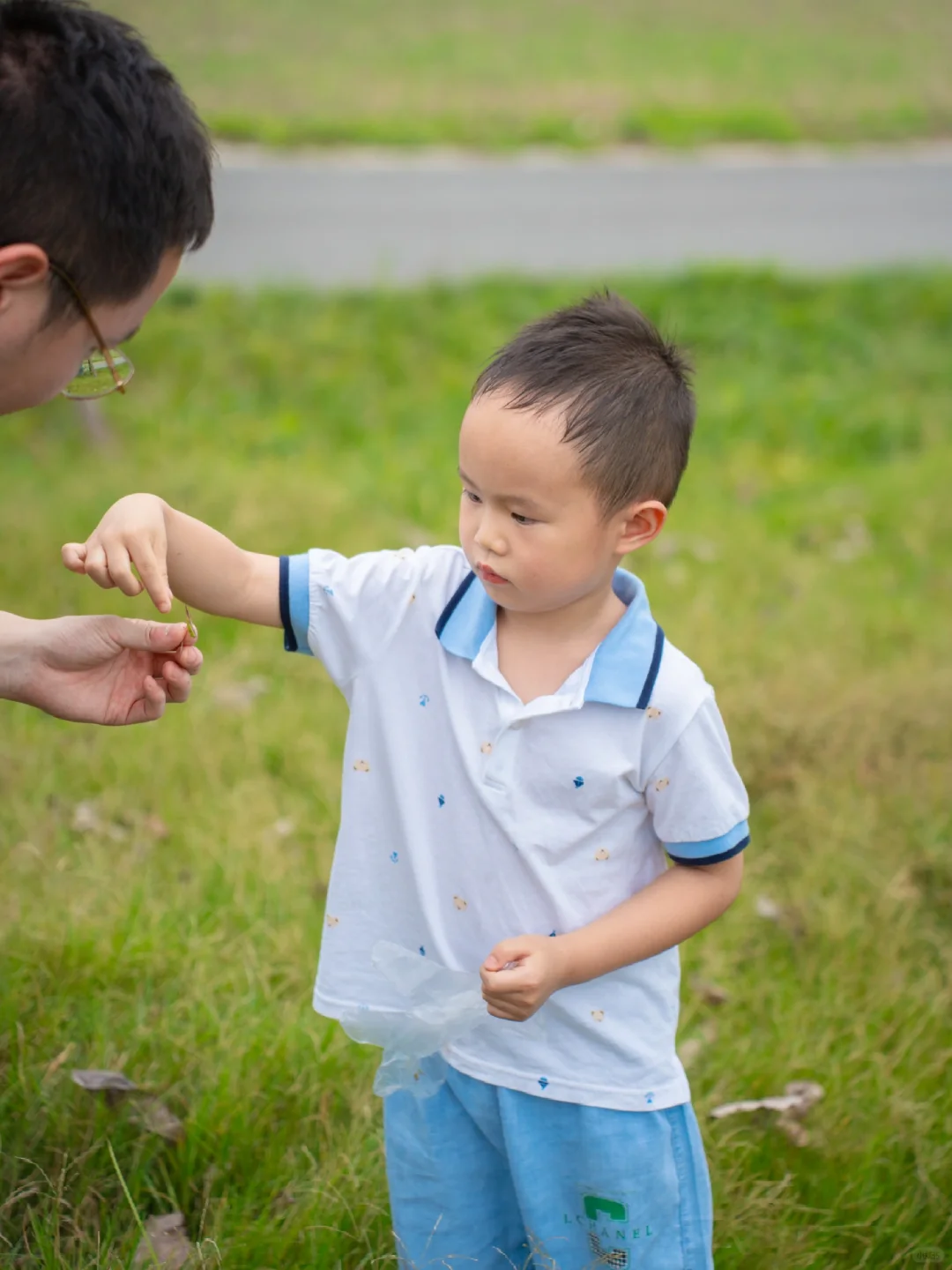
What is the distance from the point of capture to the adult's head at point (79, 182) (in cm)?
154

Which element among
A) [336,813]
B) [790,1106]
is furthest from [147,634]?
[336,813]

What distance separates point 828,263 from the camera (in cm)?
816

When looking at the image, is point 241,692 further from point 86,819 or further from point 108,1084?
point 108,1084

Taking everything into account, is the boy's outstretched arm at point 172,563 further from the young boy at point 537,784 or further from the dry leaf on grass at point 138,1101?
the dry leaf on grass at point 138,1101

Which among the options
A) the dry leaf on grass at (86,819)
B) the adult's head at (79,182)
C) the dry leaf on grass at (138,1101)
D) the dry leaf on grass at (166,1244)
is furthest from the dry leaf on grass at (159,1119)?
the adult's head at (79,182)

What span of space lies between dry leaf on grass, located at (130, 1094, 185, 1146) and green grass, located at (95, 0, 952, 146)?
9.44 metres

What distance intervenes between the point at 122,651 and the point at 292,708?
1898 millimetres

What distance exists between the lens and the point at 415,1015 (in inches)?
71.4

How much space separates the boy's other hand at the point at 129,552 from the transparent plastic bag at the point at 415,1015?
570 mm

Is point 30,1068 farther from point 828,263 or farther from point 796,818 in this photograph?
point 828,263

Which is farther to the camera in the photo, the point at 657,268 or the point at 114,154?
the point at 657,268

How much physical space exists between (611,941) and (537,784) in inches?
8.4

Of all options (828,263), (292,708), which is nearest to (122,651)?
(292,708)

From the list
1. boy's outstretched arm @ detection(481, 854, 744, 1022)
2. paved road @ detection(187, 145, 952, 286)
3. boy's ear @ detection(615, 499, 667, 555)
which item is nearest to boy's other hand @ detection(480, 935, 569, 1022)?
boy's outstretched arm @ detection(481, 854, 744, 1022)
